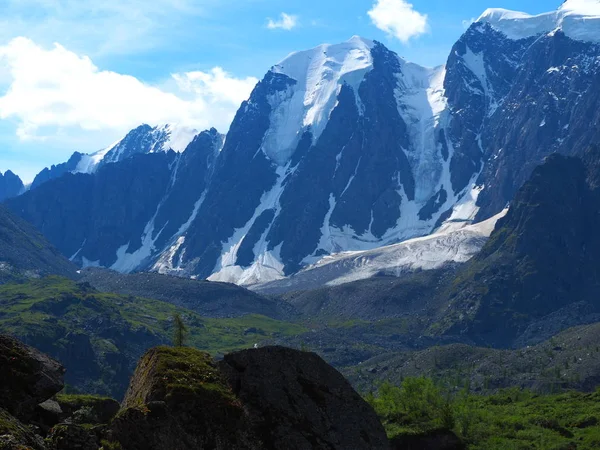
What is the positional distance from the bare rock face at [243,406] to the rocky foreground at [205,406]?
5 cm

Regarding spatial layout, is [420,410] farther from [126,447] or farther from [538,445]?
[126,447]

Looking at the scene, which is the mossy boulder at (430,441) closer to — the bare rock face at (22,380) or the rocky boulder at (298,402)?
the rocky boulder at (298,402)

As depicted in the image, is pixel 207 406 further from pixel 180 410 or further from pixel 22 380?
pixel 22 380

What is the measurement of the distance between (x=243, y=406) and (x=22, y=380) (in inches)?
459

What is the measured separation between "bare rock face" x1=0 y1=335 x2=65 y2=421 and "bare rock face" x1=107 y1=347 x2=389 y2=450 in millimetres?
4703

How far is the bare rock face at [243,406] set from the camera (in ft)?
143

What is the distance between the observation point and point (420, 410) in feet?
270

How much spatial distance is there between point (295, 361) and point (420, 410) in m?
32.5

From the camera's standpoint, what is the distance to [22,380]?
150 feet

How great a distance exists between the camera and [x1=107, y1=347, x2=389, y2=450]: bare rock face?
143ft

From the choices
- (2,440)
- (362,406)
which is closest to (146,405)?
(2,440)

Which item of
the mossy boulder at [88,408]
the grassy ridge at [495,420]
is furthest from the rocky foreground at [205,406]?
the grassy ridge at [495,420]

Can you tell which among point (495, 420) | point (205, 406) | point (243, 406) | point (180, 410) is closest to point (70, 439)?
point (180, 410)

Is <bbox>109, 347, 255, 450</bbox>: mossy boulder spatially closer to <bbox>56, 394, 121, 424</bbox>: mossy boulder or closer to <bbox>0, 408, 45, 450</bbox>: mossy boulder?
<bbox>0, 408, 45, 450</bbox>: mossy boulder
